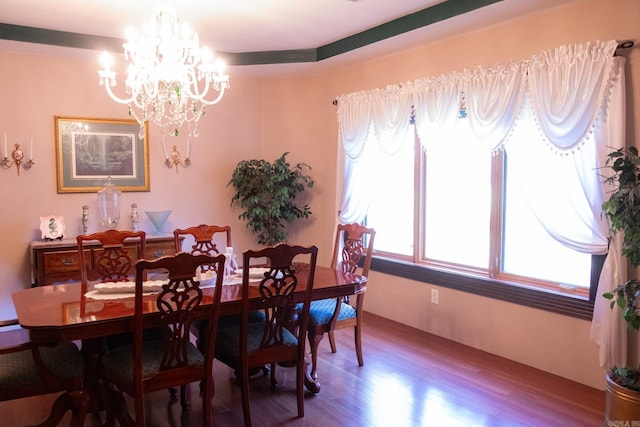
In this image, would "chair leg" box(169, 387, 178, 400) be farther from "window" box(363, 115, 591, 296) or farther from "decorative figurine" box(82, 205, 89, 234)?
"window" box(363, 115, 591, 296)

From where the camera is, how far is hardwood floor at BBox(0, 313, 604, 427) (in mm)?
2775

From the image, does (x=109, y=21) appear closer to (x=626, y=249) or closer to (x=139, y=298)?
(x=139, y=298)

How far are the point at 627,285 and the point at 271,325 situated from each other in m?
1.87

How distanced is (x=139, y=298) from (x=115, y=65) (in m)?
3.32

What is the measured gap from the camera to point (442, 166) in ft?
14.0

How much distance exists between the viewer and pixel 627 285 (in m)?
2.53

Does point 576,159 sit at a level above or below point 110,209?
above

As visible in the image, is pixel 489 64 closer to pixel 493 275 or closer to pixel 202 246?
pixel 493 275

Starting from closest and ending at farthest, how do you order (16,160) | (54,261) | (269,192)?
(54,261)
(16,160)
(269,192)

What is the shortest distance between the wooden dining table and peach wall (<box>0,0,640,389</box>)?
1.34m

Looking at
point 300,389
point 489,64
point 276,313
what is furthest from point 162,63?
point 489,64

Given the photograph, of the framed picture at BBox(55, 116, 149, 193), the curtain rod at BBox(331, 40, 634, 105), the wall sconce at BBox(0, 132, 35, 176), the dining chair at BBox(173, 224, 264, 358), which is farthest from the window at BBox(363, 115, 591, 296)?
the wall sconce at BBox(0, 132, 35, 176)

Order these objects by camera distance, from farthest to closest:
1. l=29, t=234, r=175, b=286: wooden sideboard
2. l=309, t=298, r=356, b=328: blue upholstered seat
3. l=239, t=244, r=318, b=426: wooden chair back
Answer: l=29, t=234, r=175, b=286: wooden sideboard → l=309, t=298, r=356, b=328: blue upholstered seat → l=239, t=244, r=318, b=426: wooden chair back

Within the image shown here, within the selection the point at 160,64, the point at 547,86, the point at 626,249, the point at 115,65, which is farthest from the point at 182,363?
the point at 115,65
